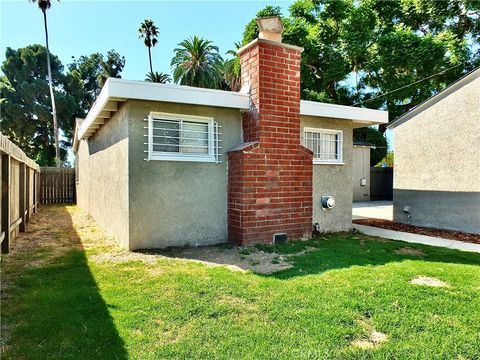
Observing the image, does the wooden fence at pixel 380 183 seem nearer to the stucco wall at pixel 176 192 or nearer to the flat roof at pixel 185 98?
the flat roof at pixel 185 98

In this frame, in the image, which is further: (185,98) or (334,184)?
(334,184)

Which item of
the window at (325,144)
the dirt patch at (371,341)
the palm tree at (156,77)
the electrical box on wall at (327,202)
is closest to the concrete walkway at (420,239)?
the electrical box on wall at (327,202)

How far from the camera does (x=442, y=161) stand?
8883 millimetres

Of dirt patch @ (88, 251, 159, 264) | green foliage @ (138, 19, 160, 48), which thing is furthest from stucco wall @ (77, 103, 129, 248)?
green foliage @ (138, 19, 160, 48)

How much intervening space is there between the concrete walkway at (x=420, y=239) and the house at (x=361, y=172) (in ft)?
34.7

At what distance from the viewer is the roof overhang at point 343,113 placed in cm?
751

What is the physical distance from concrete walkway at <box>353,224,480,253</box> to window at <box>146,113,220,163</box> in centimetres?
467

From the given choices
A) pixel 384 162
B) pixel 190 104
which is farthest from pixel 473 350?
pixel 384 162

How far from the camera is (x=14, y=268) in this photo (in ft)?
16.1

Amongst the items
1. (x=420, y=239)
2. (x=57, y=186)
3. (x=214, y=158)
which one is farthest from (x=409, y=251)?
(x=57, y=186)

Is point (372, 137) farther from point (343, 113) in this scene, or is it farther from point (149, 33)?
point (149, 33)

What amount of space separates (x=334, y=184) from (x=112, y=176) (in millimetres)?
5400

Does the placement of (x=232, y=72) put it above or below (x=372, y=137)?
above

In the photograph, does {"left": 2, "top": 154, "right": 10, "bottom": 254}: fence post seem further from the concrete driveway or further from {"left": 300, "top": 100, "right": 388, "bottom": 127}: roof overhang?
the concrete driveway
